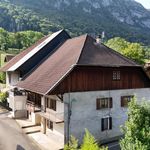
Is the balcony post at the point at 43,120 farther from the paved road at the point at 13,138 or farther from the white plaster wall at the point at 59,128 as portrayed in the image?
the white plaster wall at the point at 59,128

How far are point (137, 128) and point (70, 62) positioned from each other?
47.6ft

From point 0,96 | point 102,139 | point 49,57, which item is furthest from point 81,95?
point 0,96

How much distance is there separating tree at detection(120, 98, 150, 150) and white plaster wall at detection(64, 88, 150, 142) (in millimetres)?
11460

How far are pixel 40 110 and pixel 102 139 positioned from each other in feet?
25.0

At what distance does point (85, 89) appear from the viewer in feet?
94.6

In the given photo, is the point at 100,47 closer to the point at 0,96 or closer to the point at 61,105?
the point at 61,105

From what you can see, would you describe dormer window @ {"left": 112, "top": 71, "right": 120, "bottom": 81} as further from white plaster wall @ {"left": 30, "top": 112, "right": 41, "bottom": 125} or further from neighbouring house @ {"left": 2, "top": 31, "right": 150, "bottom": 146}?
white plaster wall @ {"left": 30, "top": 112, "right": 41, "bottom": 125}

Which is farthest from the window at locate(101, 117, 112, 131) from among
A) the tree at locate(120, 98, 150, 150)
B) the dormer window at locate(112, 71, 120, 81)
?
the tree at locate(120, 98, 150, 150)

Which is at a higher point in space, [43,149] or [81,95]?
[81,95]

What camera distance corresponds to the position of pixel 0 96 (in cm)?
4678

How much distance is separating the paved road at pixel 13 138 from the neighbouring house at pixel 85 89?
255cm

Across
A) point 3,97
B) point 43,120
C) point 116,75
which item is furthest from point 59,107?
point 3,97

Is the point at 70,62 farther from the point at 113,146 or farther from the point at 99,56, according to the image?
the point at 113,146

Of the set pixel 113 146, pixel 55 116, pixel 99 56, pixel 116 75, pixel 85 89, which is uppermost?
pixel 99 56
